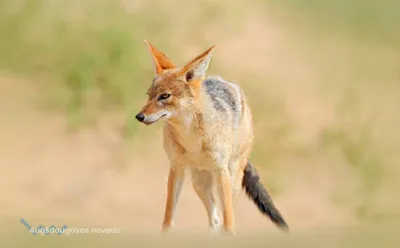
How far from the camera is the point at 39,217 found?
25.6 ft

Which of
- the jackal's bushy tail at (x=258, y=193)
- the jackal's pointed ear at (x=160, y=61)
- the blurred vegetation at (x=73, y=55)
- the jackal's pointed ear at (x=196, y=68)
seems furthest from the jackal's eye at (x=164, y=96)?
the blurred vegetation at (x=73, y=55)

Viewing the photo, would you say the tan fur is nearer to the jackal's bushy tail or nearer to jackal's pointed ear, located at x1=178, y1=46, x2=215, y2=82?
jackal's pointed ear, located at x1=178, y1=46, x2=215, y2=82

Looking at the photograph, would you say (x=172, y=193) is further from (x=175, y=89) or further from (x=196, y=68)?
(x=196, y=68)

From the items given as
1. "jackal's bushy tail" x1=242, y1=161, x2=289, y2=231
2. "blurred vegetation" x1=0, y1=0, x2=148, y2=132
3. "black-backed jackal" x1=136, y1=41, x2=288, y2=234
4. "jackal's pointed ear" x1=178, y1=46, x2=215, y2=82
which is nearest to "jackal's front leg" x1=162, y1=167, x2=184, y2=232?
"black-backed jackal" x1=136, y1=41, x2=288, y2=234

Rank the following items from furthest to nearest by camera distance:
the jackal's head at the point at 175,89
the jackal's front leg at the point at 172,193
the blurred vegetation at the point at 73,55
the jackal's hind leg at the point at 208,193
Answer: the blurred vegetation at the point at 73,55 < the jackal's hind leg at the point at 208,193 < the jackal's front leg at the point at 172,193 < the jackal's head at the point at 175,89

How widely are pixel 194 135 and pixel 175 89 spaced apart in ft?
1.10

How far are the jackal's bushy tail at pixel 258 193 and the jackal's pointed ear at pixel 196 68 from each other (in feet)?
3.79

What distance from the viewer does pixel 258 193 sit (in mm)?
6578

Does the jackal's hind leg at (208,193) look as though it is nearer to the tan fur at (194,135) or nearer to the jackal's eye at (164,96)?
the tan fur at (194,135)

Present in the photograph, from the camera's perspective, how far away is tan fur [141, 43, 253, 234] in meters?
5.52

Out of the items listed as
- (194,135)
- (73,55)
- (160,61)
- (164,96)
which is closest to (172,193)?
(194,135)

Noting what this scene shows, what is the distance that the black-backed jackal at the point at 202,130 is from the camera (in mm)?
5523

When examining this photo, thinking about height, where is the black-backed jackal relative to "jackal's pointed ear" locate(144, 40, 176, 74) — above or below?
below

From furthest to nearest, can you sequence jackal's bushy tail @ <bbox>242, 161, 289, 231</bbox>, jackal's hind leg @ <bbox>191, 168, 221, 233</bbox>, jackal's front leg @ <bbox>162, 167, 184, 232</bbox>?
jackal's bushy tail @ <bbox>242, 161, 289, 231</bbox>
jackal's hind leg @ <bbox>191, 168, 221, 233</bbox>
jackal's front leg @ <bbox>162, 167, 184, 232</bbox>
